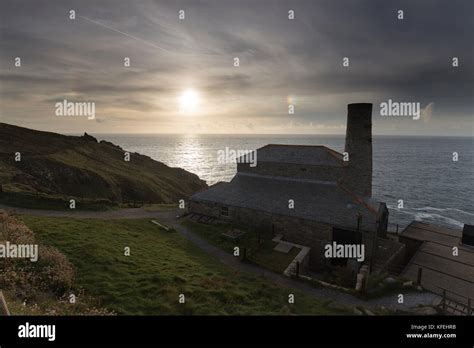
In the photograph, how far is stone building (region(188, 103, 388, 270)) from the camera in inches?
1035

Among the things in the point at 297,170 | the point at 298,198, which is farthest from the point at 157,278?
the point at 297,170

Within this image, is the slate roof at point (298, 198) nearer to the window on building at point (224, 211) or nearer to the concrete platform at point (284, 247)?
the window on building at point (224, 211)

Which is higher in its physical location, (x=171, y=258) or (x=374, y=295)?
(x=171, y=258)

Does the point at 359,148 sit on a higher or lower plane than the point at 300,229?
higher

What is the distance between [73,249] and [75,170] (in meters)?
43.6

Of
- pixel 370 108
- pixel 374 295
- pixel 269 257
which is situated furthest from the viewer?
pixel 370 108

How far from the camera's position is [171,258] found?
21812mm

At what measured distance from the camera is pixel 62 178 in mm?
53844

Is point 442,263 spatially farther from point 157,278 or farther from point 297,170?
point 157,278

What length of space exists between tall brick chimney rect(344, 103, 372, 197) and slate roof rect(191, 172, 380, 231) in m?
2.31

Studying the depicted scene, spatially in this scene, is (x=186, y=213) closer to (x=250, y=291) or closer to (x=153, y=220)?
(x=153, y=220)

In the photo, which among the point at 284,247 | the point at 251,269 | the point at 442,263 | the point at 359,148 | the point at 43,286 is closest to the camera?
the point at 43,286

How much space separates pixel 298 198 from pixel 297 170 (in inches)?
156
